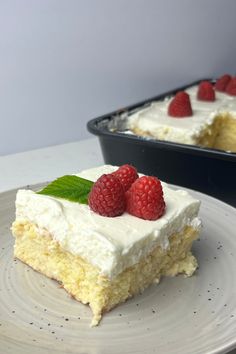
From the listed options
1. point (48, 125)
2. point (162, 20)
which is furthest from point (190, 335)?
point (162, 20)

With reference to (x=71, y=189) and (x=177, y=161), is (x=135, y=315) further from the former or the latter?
(x=177, y=161)

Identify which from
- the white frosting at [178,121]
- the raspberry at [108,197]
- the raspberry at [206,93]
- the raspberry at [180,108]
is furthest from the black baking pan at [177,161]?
the raspberry at [206,93]

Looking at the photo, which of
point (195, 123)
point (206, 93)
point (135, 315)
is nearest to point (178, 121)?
point (195, 123)

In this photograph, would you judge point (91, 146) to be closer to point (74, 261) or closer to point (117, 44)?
point (117, 44)

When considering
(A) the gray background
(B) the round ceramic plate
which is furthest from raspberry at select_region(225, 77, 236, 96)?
(B) the round ceramic plate

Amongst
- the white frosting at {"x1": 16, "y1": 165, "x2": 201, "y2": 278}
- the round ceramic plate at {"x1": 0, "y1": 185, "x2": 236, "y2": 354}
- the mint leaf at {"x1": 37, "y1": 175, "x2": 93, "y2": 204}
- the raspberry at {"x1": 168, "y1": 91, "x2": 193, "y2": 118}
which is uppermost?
the mint leaf at {"x1": 37, "y1": 175, "x2": 93, "y2": 204}

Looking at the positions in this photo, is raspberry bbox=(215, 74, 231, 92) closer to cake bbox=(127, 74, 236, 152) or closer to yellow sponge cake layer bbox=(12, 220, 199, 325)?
cake bbox=(127, 74, 236, 152)

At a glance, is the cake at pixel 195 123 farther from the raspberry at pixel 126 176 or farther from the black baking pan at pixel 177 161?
the raspberry at pixel 126 176
